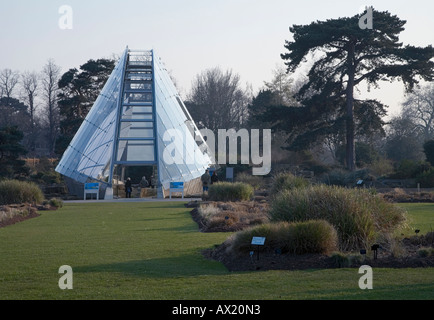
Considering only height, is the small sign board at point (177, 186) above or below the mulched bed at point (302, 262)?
A: above

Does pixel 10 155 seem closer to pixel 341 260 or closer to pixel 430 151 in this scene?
pixel 430 151

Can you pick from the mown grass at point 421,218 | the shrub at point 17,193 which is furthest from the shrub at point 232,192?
the shrub at point 17,193

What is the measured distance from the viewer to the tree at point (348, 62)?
38.8 meters

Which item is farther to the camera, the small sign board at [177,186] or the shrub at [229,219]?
the small sign board at [177,186]

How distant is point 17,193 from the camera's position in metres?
24.8

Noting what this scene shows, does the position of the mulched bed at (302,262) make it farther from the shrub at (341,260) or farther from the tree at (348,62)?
the tree at (348,62)

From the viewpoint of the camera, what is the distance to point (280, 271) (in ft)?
31.3

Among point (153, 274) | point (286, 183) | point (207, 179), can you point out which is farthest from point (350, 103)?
point (153, 274)

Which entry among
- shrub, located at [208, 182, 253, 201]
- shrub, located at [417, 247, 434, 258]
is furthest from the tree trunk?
shrub, located at [417, 247, 434, 258]

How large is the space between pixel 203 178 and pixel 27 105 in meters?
48.7

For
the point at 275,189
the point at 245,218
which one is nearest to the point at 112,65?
the point at 275,189

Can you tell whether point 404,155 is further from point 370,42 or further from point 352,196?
point 352,196

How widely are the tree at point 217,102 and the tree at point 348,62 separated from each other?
21.6 meters

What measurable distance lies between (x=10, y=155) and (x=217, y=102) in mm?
31292
